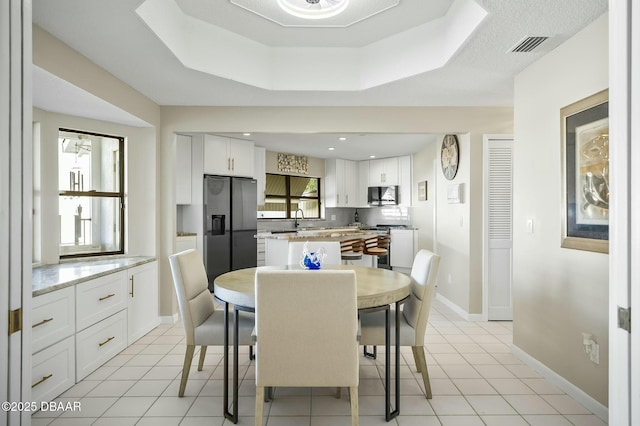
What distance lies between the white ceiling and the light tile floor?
2.11 m

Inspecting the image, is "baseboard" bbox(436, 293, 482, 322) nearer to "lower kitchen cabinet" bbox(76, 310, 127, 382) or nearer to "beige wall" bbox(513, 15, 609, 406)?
"beige wall" bbox(513, 15, 609, 406)

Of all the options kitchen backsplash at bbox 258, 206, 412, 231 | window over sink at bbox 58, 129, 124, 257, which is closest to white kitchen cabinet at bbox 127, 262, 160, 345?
window over sink at bbox 58, 129, 124, 257

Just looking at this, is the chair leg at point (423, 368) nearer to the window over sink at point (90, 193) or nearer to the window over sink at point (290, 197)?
the window over sink at point (90, 193)

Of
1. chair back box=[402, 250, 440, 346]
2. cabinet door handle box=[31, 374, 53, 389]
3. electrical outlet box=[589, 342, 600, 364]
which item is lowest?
cabinet door handle box=[31, 374, 53, 389]

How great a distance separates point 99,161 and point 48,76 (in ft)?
4.73

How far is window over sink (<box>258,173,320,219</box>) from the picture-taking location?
687 cm

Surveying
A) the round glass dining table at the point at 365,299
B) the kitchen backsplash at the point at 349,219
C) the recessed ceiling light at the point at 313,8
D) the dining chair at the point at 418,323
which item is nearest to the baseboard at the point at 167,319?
the round glass dining table at the point at 365,299

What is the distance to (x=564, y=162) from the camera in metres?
2.41

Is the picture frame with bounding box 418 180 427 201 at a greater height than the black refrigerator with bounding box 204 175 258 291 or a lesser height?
greater

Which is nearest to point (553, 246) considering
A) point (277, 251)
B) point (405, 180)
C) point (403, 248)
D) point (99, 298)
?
point (277, 251)

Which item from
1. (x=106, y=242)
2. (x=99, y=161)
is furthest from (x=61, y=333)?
(x=99, y=161)

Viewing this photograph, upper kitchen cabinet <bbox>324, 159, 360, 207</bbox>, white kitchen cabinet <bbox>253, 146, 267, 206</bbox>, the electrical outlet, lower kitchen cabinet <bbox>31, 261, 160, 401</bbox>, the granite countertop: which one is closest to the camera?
the electrical outlet

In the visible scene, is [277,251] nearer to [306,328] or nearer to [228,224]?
[228,224]

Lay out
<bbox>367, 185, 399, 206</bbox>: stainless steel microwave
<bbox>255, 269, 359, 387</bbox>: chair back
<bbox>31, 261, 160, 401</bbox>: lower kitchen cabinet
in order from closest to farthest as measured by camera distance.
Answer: <bbox>255, 269, 359, 387</bbox>: chair back
<bbox>31, 261, 160, 401</bbox>: lower kitchen cabinet
<bbox>367, 185, 399, 206</bbox>: stainless steel microwave
